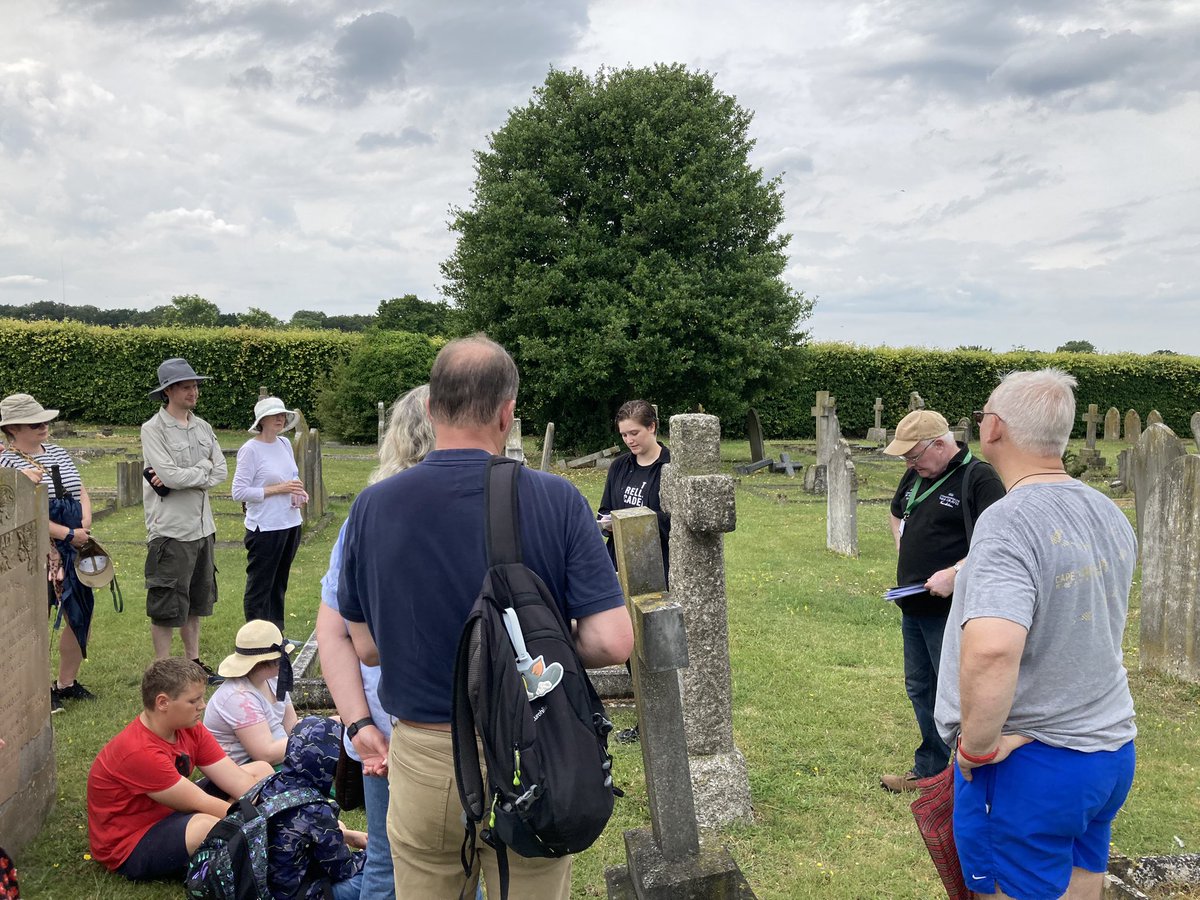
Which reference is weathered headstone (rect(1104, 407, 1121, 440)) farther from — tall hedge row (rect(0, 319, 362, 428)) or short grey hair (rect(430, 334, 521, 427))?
short grey hair (rect(430, 334, 521, 427))

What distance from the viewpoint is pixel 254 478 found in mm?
6848

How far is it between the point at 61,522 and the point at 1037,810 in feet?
19.7

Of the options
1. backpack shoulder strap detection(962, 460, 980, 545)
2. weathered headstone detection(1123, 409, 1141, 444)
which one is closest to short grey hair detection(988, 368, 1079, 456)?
backpack shoulder strap detection(962, 460, 980, 545)

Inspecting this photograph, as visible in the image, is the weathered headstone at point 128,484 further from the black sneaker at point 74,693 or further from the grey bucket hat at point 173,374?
the grey bucket hat at point 173,374

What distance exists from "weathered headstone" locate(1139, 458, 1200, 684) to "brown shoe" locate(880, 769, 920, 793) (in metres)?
3.10

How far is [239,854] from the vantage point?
3.46 meters

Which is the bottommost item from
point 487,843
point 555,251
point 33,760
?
point 33,760

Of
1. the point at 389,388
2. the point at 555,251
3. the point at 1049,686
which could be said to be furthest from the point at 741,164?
the point at 1049,686

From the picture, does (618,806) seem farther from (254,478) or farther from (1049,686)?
(254,478)

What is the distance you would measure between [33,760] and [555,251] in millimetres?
17767

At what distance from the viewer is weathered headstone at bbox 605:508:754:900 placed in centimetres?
332

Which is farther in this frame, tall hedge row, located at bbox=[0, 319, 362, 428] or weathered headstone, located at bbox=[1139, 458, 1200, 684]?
tall hedge row, located at bbox=[0, 319, 362, 428]

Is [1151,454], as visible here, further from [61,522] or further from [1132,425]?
[1132,425]

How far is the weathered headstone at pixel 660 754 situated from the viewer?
332 centimetres
